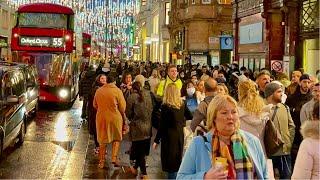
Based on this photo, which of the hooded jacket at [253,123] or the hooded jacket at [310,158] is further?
the hooded jacket at [253,123]

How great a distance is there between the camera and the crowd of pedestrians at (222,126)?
4332mm

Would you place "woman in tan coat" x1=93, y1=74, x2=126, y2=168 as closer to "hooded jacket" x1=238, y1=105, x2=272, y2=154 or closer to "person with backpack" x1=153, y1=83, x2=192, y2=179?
"person with backpack" x1=153, y1=83, x2=192, y2=179

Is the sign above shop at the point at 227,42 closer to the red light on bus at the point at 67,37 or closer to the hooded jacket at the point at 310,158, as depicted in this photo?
the red light on bus at the point at 67,37

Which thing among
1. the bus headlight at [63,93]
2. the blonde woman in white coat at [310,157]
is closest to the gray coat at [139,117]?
the blonde woman in white coat at [310,157]

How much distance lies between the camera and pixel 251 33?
28.2 metres

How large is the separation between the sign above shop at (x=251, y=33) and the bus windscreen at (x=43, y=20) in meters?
8.17

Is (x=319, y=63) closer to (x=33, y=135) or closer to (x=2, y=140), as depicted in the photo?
(x=33, y=135)

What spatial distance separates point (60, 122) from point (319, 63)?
8421mm

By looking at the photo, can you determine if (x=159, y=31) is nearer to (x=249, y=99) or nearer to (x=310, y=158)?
(x=249, y=99)

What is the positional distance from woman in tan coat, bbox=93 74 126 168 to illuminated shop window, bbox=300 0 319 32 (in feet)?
33.6

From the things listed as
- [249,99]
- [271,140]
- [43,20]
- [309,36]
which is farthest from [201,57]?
[271,140]

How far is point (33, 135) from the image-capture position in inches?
665

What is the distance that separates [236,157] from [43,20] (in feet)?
69.1

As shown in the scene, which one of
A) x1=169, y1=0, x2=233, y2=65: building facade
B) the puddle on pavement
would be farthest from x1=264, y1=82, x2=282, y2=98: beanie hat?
x1=169, y1=0, x2=233, y2=65: building facade
